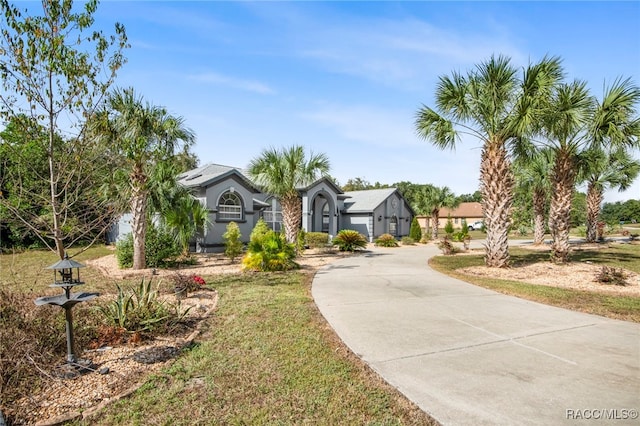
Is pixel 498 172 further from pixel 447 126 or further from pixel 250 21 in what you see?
pixel 250 21

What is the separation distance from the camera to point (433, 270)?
13.8 m

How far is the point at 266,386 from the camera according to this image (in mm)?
4000

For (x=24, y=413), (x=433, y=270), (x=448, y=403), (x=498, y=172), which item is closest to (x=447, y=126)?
(x=498, y=172)

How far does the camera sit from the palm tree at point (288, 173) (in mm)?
17547

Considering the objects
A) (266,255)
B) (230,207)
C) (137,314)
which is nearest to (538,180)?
(230,207)

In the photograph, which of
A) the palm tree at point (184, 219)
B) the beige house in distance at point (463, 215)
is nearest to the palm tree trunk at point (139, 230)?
the palm tree at point (184, 219)

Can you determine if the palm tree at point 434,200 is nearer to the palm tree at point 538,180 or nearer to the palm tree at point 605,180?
the palm tree at point 538,180

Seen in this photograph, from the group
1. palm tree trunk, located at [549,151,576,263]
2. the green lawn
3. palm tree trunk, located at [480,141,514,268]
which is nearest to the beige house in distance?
palm tree trunk, located at [549,151,576,263]

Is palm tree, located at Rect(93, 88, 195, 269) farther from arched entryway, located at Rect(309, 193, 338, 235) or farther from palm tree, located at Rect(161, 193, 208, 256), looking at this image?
arched entryway, located at Rect(309, 193, 338, 235)

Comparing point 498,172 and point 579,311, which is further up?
point 498,172

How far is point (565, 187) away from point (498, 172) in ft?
17.0

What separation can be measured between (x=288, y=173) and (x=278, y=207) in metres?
9.13

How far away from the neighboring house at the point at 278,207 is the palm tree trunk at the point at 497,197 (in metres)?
13.1

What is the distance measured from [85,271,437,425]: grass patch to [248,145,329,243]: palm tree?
11.7 meters
